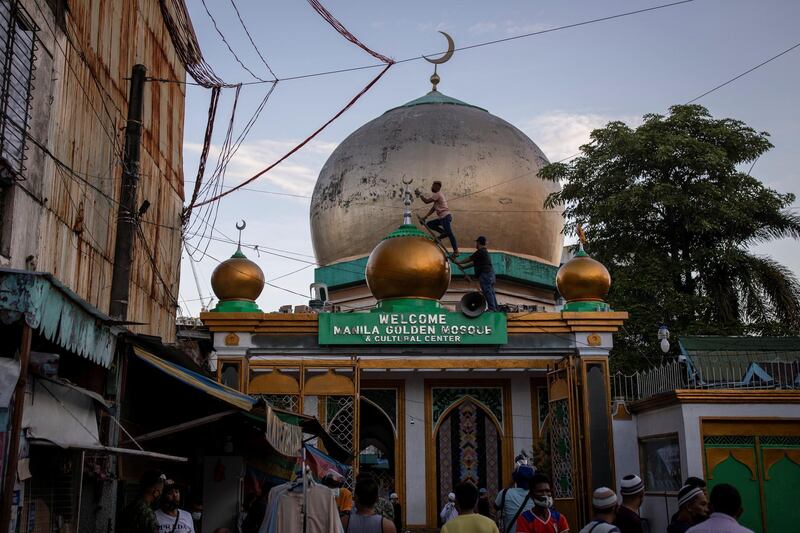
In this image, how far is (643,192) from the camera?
19.1m

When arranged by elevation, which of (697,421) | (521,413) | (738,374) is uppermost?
(738,374)

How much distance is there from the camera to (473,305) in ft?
49.5

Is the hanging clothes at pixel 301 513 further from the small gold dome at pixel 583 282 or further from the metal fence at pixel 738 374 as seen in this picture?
the small gold dome at pixel 583 282

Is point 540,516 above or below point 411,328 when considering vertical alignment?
below

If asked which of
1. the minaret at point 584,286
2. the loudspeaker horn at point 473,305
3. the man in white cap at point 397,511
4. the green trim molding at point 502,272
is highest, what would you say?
the green trim molding at point 502,272

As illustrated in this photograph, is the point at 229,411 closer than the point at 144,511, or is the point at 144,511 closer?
the point at 144,511

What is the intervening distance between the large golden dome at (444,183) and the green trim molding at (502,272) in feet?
1.37

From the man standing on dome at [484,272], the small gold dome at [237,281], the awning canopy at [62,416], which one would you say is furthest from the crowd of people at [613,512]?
the small gold dome at [237,281]

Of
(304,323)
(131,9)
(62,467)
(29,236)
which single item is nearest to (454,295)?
(304,323)

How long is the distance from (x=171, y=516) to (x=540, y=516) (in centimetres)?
265

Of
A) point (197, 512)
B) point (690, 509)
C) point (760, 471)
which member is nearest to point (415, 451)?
point (760, 471)

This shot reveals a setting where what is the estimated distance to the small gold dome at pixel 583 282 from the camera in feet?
52.0

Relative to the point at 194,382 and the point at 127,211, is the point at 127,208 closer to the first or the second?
the point at 127,211

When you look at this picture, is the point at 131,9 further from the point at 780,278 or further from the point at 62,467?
the point at 780,278
